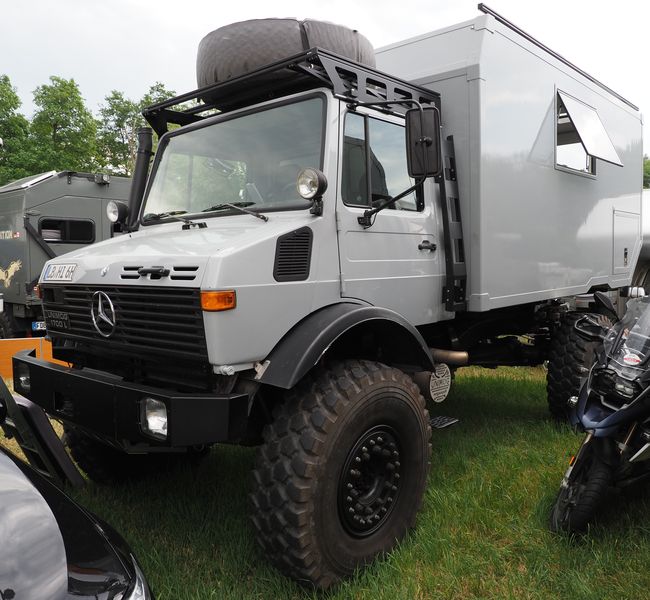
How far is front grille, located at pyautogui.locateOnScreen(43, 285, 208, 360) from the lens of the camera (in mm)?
2545

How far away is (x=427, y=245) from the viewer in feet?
12.0

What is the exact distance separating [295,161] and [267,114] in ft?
1.33

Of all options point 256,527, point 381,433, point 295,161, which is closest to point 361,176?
point 295,161

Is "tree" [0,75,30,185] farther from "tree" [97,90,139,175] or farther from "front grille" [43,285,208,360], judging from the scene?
"front grille" [43,285,208,360]

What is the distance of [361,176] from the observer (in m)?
3.22

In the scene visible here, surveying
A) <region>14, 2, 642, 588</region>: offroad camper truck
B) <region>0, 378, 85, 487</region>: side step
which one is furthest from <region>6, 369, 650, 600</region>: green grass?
<region>0, 378, 85, 487</region>: side step

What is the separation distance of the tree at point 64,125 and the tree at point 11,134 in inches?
17.2

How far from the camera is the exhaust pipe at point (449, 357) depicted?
412 cm

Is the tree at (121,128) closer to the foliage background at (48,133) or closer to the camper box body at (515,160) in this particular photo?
the foliage background at (48,133)

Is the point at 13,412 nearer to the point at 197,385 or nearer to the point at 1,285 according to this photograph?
the point at 197,385

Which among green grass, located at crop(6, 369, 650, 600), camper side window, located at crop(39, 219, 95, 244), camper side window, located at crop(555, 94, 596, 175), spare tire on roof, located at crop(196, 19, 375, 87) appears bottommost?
green grass, located at crop(6, 369, 650, 600)

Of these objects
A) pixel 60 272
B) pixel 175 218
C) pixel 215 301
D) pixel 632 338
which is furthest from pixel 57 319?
pixel 632 338

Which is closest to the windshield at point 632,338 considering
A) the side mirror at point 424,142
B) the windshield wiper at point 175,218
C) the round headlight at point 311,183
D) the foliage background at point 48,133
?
the side mirror at point 424,142

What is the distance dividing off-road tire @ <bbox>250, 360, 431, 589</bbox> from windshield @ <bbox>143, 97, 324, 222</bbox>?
101 centimetres
